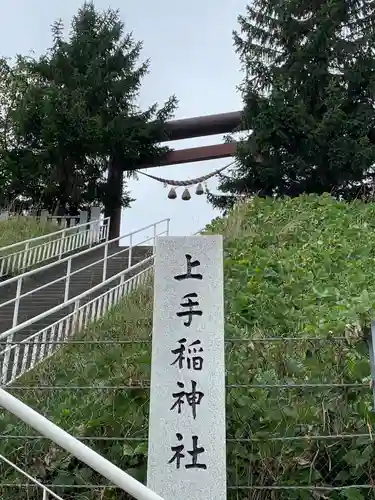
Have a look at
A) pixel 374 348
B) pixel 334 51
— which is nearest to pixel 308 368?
pixel 374 348

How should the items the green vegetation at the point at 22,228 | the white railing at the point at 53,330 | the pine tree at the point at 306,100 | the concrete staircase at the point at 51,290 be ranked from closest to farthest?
1. the white railing at the point at 53,330
2. the concrete staircase at the point at 51,290
3. the pine tree at the point at 306,100
4. the green vegetation at the point at 22,228

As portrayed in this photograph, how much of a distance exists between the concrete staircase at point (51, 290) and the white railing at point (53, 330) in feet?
0.98

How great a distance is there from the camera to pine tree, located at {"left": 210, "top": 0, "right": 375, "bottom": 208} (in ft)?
35.2

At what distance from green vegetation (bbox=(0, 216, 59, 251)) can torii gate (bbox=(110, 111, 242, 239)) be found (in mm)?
2280

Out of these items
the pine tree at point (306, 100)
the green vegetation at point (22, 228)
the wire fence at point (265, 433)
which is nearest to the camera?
the wire fence at point (265, 433)

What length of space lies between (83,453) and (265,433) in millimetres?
1110

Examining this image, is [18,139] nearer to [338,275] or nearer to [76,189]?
[76,189]

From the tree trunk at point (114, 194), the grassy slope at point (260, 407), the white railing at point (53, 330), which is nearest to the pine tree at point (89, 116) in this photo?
the tree trunk at point (114, 194)

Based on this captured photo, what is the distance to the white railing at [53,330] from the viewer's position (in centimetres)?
422

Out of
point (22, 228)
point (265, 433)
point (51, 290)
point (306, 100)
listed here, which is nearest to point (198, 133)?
point (306, 100)

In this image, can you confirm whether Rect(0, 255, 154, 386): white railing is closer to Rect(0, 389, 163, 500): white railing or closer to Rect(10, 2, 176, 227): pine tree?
Rect(0, 389, 163, 500): white railing

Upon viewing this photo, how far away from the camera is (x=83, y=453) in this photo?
62.3 inches

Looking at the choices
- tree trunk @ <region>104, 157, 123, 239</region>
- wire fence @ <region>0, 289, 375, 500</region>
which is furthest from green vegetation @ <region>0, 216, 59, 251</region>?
wire fence @ <region>0, 289, 375, 500</region>

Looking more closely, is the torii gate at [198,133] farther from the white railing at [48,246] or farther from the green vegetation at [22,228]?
the green vegetation at [22,228]
